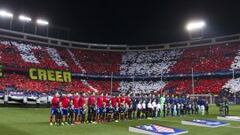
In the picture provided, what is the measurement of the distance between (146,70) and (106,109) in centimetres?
5314

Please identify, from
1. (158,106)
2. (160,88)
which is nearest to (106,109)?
(158,106)

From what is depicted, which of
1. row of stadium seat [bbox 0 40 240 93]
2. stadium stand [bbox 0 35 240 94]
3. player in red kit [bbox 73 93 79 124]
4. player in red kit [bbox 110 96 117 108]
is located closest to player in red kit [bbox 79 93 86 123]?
player in red kit [bbox 73 93 79 124]

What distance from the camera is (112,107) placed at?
2409 centimetres

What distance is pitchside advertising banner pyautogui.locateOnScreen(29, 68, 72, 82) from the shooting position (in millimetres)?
64400

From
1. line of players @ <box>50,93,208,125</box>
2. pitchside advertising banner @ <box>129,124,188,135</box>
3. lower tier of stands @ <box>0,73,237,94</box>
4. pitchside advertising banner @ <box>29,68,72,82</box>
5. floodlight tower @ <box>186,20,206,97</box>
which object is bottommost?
pitchside advertising banner @ <box>129,124,188,135</box>

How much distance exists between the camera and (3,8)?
67.8 m

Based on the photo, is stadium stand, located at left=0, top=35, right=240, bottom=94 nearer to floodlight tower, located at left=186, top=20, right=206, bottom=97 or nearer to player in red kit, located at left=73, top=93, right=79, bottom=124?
floodlight tower, located at left=186, top=20, right=206, bottom=97

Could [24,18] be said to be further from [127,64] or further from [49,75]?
[127,64]

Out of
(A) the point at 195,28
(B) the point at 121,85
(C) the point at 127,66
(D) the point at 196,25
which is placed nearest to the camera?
(B) the point at 121,85

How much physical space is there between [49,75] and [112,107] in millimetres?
44776

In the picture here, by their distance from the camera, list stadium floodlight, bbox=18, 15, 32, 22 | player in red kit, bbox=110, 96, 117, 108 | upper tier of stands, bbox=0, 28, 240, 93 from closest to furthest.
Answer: player in red kit, bbox=110, 96, 117, 108 < upper tier of stands, bbox=0, 28, 240, 93 < stadium floodlight, bbox=18, 15, 32, 22

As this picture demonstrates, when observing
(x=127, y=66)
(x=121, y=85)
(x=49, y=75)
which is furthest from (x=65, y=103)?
(x=127, y=66)

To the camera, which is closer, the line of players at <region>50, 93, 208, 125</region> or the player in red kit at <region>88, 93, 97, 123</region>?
the line of players at <region>50, 93, 208, 125</region>

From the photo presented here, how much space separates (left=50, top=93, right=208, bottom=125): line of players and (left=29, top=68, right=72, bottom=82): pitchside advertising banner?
39.2m
